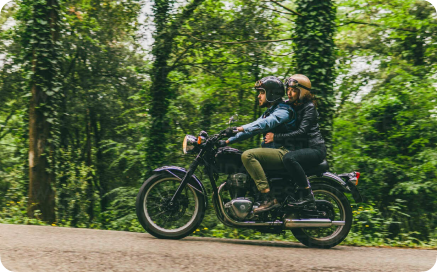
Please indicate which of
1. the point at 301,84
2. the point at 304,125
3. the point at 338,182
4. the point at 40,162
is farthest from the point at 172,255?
the point at 40,162

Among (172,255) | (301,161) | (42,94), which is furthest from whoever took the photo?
(42,94)

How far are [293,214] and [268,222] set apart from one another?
14.0 inches

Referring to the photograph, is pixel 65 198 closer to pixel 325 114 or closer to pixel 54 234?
pixel 54 234

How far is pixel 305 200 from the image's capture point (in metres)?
4.89

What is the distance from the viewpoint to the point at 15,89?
1380 cm

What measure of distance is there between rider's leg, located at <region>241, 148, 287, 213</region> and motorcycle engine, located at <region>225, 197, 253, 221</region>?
0.12 meters

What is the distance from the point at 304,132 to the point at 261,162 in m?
0.70

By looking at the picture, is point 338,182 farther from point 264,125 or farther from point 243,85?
point 243,85

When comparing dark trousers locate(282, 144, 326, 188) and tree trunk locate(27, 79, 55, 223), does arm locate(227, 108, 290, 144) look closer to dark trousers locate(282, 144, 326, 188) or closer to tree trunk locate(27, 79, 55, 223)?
dark trousers locate(282, 144, 326, 188)

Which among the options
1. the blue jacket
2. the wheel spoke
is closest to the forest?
the wheel spoke

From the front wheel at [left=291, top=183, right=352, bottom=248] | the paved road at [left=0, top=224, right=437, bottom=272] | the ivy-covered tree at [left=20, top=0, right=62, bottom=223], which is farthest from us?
the ivy-covered tree at [left=20, top=0, right=62, bottom=223]

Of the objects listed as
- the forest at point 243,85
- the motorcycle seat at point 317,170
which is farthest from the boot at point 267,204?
the forest at point 243,85

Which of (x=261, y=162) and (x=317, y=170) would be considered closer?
(x=261, y=162)

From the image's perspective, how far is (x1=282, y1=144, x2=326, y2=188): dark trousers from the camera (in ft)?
15.6
